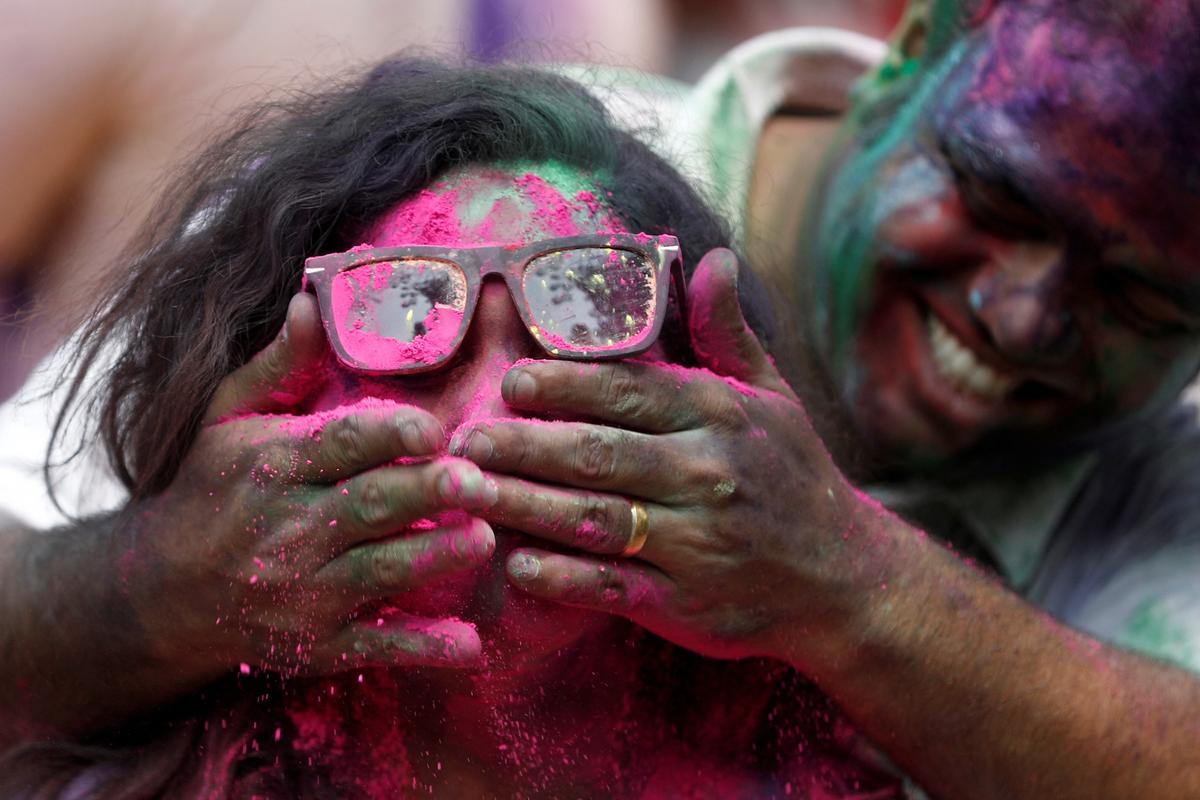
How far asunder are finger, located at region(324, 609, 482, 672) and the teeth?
52.3 inches

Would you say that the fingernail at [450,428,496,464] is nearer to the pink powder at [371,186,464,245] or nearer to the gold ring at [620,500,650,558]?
the gold ring at [620,500,650,558]

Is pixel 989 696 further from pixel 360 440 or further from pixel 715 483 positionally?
pixel 360 440

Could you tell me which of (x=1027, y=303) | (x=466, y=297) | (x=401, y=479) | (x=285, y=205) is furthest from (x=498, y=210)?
(x=1027, y=303)

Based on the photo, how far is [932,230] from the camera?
2.19m

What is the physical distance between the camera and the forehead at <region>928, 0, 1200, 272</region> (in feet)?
6.27

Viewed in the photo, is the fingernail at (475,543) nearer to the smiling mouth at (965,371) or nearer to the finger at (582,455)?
the finger at (582,455)

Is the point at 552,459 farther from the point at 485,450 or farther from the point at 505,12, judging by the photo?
the point at 505,12

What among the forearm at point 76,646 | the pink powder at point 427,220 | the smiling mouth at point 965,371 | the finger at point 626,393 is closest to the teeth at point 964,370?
the smiling mouth at point 965,371

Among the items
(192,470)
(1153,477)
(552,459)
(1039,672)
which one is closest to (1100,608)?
(1153,477)

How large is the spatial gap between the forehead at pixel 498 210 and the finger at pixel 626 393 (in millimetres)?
199

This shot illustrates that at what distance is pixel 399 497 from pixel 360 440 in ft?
0.23

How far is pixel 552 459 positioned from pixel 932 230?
1230mm

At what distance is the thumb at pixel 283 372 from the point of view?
4.27 feet

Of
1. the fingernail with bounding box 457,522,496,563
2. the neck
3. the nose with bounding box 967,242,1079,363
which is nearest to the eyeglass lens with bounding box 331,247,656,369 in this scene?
the fingernail with bounding box 457,522,496,563
